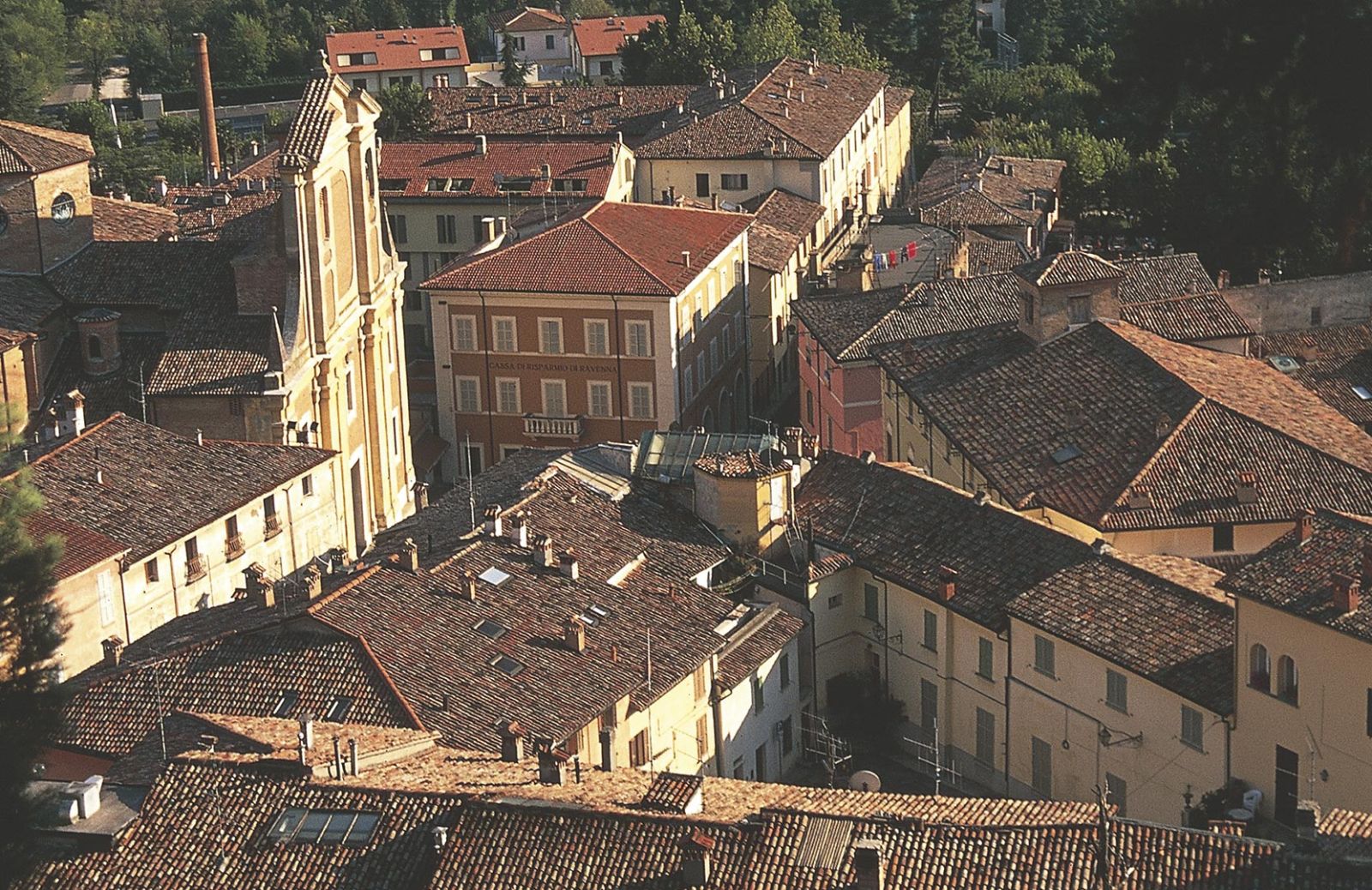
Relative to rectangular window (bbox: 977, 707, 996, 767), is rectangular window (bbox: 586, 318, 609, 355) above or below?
above

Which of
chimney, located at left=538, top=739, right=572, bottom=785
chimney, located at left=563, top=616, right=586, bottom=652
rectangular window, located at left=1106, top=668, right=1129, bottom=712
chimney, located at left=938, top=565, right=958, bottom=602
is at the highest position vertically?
chimney, located at left=538, top=739, right=572, bottom=785

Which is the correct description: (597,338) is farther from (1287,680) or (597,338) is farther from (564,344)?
(1287,680)

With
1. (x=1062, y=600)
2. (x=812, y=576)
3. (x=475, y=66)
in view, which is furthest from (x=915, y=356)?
(x=475, y=66)

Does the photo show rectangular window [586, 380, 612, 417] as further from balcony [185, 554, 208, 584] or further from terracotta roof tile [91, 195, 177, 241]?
balcony [185, 554, 208, 584]

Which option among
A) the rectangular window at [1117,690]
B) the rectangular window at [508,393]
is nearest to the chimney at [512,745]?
the rectangular window at [1117,690]

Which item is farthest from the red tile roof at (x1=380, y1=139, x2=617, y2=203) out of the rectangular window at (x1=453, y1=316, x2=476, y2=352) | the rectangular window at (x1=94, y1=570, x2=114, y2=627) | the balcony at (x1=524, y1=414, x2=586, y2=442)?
the rectangular window at (x1=94, y1=570, x2=114, y2=627)

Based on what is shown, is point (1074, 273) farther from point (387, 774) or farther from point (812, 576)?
point (387, 774)

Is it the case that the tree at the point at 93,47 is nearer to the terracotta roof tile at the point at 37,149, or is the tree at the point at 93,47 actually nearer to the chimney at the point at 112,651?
the terracotta roof tile at the point at 37,149
